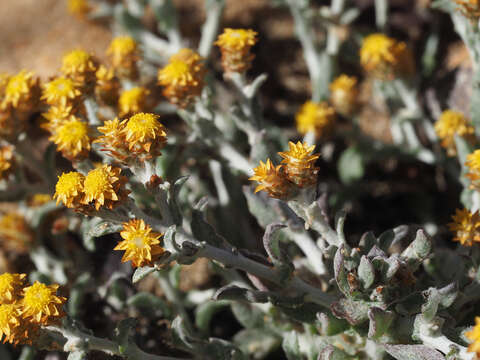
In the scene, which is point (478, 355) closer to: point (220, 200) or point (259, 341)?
point (259, 341)

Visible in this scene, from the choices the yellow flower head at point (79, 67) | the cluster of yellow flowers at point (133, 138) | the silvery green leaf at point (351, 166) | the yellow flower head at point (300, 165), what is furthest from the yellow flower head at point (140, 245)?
the silvery green leaf at point (351, 166)

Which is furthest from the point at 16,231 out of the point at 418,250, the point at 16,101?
the point at 418,250

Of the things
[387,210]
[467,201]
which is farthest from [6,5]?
[467,201]

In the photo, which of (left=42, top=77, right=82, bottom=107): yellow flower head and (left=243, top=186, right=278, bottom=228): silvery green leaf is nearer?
(left=42, top=77, right=82, bottom=107): yellow flower head

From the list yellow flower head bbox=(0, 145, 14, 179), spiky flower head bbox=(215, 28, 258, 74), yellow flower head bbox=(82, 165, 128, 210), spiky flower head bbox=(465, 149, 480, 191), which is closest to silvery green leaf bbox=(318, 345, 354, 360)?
spiky flower head bbox=(465, 149, 480, 191)

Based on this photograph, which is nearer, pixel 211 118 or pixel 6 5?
pixel 211 118

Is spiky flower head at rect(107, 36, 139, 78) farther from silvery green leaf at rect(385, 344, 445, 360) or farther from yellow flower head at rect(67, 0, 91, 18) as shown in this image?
silvery green leaf at rect(385, 344, 445, 360)
